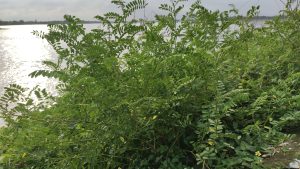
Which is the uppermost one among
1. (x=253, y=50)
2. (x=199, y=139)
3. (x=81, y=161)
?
(x=253, y=50)

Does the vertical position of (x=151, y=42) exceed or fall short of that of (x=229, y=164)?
it exceeds it

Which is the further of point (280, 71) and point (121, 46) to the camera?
point (280, 71)

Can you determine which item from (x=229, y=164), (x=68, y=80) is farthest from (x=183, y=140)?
(x=68, y=80)

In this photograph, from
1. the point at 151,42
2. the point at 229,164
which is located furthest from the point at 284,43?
the point at 229,164

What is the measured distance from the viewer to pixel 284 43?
156 inches

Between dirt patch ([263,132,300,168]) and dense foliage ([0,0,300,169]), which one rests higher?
dense foliage ([0,0,300,169])

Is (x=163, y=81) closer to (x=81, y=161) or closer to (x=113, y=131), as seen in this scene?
(x=113, y=131)

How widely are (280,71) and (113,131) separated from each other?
5.73 ft

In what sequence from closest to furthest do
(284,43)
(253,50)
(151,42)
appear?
(151,42)
(253,50)
(284,43)

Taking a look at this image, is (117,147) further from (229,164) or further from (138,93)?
(229,164)

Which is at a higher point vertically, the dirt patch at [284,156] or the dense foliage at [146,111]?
the dense foliage at [146,111]

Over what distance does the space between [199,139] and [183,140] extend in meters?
0.23

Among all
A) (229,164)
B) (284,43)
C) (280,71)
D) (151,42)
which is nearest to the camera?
(229,164)

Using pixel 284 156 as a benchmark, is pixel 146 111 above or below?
above
